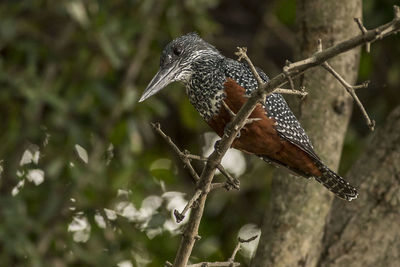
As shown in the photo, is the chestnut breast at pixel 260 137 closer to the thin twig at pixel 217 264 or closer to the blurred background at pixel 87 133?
the thin twig at pixel 217 264

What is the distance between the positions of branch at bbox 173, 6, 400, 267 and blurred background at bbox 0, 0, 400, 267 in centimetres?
161

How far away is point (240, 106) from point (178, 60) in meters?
0.39

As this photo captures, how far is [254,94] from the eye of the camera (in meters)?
2.17

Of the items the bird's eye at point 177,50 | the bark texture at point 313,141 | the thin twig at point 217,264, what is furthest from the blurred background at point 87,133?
the thin twig at point 217,264

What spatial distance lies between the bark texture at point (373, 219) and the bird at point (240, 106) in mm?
219

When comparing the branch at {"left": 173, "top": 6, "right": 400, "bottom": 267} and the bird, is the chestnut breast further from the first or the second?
the branch at {"left": 173, "top": 6, "right": 400, "bottom": 267}

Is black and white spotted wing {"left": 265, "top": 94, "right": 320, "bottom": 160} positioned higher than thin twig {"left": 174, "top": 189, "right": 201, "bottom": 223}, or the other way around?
black and white spotted wing {"left": 265, "top": 94, "right": 320, "bottom": 160}

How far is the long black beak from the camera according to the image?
10.2 ft

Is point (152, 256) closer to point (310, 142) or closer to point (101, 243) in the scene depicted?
point (101, 243)

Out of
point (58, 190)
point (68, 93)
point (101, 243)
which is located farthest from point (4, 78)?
point (101, 243)

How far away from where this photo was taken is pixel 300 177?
338cm

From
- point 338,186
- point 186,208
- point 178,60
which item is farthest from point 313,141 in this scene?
point 186,208

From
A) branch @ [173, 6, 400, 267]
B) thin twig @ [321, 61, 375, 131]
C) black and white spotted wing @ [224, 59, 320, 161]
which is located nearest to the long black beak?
black and white spotted wing @ [224, 59, 320, 161]

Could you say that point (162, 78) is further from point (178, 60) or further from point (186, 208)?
point (186, 208)
